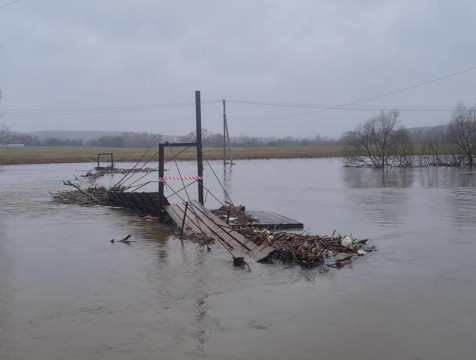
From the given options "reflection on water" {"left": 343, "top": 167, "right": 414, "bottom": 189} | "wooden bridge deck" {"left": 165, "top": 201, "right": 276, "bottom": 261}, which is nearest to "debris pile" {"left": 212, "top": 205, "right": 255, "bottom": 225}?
"wooden bridge deck" {"left": 165, "top": 201, "right": 276, "bottom": 261}

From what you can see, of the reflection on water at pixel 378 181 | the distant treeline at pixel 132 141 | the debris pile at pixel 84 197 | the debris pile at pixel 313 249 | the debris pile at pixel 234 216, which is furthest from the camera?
the distant treeline at pixel 132 141

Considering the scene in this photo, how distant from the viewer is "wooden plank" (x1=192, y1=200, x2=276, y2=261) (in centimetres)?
951

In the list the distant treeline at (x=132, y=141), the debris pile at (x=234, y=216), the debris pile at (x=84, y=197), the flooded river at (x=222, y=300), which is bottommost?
the flooded river at (x=222, y=300)

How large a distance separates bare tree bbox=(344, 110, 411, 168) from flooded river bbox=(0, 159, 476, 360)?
4300cm

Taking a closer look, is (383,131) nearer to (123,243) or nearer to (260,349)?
(123,243)

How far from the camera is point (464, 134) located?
52.1 metres

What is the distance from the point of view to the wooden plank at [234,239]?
951 cm

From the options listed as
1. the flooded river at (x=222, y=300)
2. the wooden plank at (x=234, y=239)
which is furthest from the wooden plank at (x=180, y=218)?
the flooded river at (x=222, y=300)

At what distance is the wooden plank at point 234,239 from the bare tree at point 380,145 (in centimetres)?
4318

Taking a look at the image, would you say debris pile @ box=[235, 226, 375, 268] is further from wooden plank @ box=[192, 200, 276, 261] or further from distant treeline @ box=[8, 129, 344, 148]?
distant treeline @ box=[8, 129, 344, 148]

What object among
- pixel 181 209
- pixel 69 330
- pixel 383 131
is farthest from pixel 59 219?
pixel 383 131

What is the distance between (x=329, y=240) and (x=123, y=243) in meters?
4.63

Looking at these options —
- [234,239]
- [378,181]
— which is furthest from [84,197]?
[378,181]

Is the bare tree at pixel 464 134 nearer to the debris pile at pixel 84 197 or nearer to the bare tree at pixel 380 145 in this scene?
the bare tree at pixel 380 145
